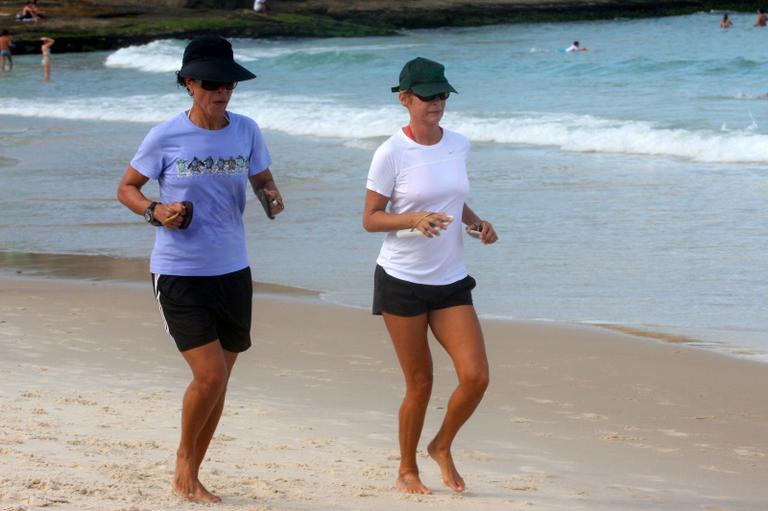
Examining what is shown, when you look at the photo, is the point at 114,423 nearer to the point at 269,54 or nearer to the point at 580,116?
the point at 580,116

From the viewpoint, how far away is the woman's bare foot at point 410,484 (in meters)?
4.74

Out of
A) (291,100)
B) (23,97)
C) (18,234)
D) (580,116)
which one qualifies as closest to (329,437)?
(18,234)

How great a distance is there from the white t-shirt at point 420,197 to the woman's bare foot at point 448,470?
62 cm

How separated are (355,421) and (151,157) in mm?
1811

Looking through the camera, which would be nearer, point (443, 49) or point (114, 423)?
point (114, 423)

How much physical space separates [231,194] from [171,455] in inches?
45.0

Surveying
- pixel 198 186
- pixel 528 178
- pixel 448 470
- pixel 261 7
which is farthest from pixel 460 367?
pixel 261 7

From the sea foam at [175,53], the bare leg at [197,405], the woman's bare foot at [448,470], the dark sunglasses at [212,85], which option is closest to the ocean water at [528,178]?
the woman's bare foot at [448,470]

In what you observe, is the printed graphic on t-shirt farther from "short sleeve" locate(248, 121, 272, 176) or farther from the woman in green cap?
the woman in green cap

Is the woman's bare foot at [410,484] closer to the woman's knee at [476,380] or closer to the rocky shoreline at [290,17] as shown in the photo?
the woman's knee at [476,380]

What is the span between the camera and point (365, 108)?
25.1 m

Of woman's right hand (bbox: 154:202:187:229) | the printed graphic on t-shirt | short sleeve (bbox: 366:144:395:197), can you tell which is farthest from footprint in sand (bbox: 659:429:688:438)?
woman's right hand (bbox: 154:202:187:229)

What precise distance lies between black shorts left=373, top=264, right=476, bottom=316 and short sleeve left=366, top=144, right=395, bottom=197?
299 millimetres

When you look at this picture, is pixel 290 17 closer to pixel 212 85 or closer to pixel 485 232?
pixel 485 232
